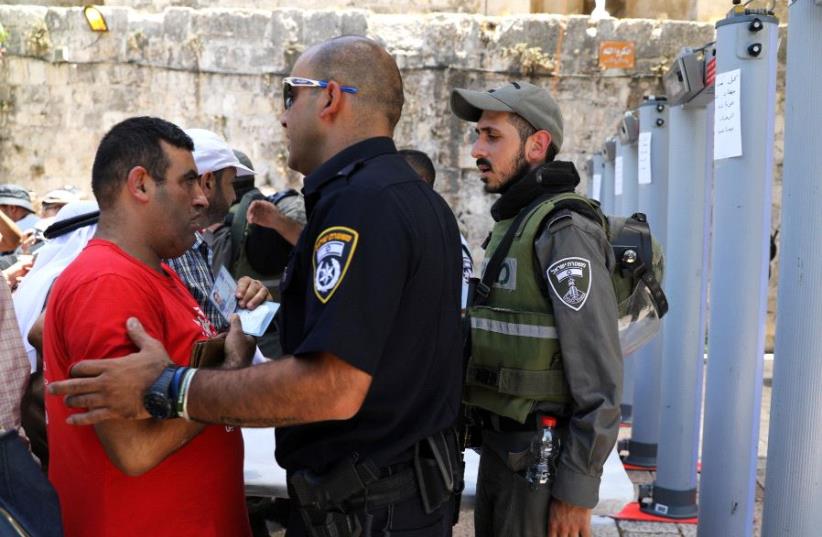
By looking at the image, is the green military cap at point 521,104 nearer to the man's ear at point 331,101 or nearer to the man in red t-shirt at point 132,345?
the man's ear at point 331,101

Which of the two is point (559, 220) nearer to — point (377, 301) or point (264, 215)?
point (377, 301)

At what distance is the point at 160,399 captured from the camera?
69.6 inches

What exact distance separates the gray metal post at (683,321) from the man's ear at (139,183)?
129 inches

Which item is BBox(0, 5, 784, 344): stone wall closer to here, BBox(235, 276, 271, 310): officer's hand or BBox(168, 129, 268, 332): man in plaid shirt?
BBox(168, 129, 268, 332): man in plaid shirt

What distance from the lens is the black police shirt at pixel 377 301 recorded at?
68.9 inches

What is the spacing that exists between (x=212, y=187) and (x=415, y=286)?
227cm

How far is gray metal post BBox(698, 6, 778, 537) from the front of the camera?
3287mm

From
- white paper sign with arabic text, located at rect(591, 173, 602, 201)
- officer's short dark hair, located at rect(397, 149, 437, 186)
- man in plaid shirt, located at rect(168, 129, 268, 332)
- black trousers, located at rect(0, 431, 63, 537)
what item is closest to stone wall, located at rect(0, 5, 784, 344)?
white paper sign with arabic text, located at rect(591, 173, 602, 201)

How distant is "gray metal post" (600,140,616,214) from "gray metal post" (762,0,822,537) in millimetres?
5255

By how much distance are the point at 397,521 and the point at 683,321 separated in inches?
124

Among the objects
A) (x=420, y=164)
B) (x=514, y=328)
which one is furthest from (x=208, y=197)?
(x=514, y=328)

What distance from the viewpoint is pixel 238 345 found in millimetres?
2064

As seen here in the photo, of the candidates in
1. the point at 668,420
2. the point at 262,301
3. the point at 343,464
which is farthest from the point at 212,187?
the point at 668,420

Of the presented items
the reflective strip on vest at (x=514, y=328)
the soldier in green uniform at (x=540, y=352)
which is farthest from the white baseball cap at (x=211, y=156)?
the reflective strip on vest at (x=514, y=328)
